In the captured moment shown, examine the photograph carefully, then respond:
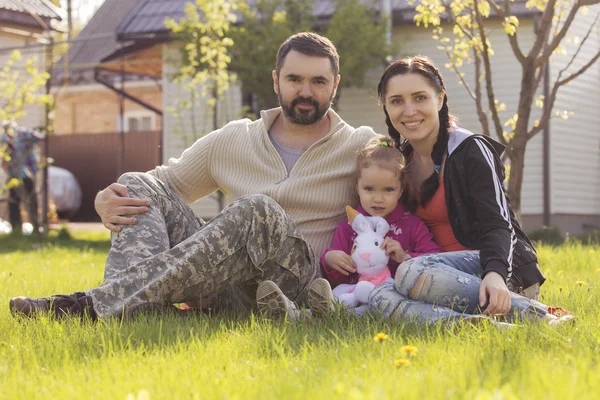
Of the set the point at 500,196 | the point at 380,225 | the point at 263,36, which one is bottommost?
the point at 380,225

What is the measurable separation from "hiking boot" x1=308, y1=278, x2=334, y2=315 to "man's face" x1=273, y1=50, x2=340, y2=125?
1.16m

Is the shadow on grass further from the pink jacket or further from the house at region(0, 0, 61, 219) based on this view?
the pink jacket

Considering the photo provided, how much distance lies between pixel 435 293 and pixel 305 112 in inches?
55.3

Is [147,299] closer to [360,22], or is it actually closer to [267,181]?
[267,181]

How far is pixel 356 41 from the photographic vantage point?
13.9m

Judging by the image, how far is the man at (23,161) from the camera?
42.7 feet

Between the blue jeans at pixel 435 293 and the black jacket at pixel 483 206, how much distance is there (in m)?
0.14

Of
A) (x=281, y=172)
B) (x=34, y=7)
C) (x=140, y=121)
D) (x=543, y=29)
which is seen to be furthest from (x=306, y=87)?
(x=140, y=121)

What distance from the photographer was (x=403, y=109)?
154 inches

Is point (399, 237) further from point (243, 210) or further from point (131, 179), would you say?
point (131, 179)

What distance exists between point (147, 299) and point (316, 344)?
37.0 inches

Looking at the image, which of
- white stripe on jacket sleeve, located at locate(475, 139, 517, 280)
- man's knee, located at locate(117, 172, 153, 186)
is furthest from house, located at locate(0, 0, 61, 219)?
white stripe on jacket sleeve, located at locate(475, 139, 517, 280)

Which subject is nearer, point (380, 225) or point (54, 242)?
point (380, 225)

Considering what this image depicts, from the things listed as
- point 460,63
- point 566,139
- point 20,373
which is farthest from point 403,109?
point 566,139
